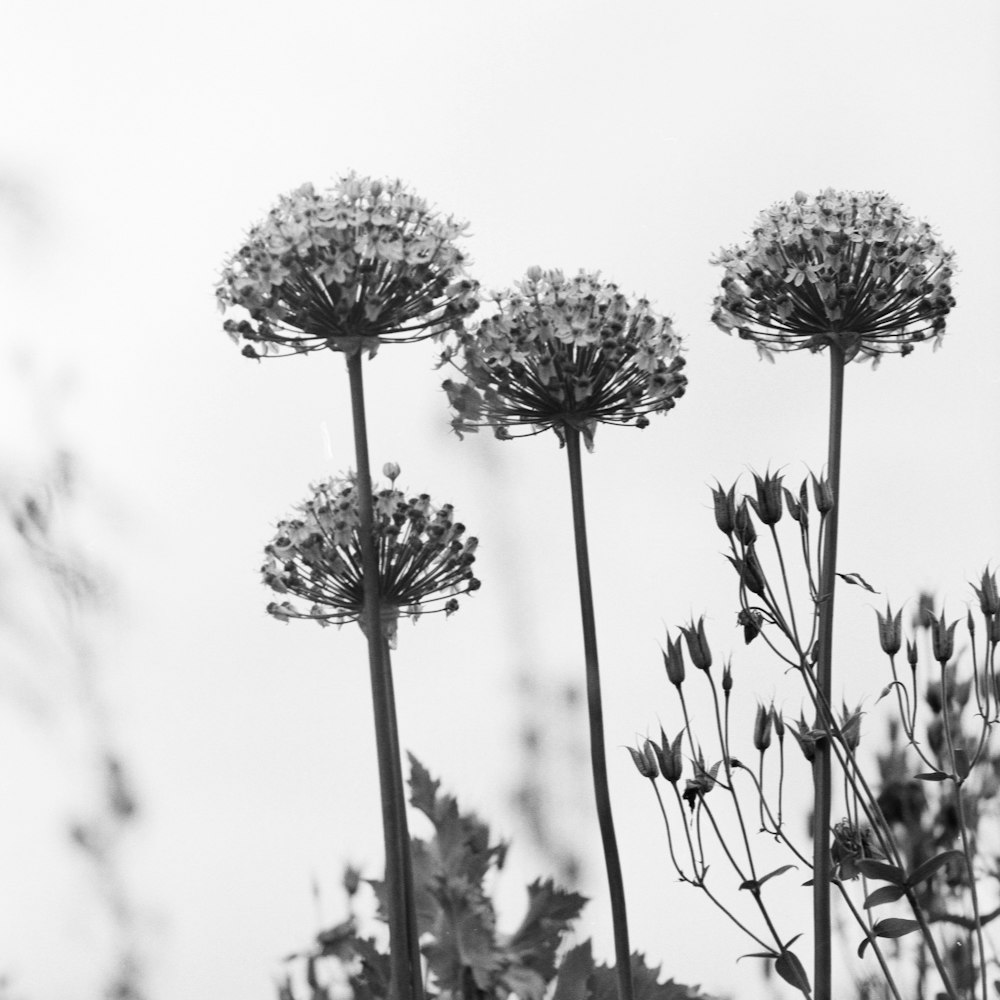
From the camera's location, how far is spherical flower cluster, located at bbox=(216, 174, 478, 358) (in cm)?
174

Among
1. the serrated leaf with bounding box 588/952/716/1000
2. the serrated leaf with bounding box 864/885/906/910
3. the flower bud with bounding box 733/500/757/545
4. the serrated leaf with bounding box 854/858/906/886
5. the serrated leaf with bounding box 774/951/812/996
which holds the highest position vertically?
the flower bud with bounding box 733/500/757/545

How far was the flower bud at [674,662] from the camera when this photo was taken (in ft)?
5.38

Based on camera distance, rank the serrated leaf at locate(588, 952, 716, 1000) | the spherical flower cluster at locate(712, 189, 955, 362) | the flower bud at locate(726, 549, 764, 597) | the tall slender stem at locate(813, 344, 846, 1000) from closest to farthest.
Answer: the flower bud at locate(726, 549, 764, 597), the tall slender stem at locate(813, 344, 846, 1000), the spherical flower cluster at locate(712, 189, 955, 362), the serrated leaf at locate(588, 952, 716, 1000)

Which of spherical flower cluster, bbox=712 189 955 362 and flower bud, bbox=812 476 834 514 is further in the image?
spherical flower cluster, bbox=712 189 955 362

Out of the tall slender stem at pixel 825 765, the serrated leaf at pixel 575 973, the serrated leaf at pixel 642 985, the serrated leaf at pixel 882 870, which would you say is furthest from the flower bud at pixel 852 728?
the serrated leaf at pixel 575 973

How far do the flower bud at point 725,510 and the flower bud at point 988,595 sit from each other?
1.03ft

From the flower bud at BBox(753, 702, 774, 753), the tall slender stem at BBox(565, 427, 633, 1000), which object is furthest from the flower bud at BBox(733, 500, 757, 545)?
the tall slender stem at BBox(565, 427, 633, 1000)

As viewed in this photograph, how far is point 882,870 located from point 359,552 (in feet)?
2.71

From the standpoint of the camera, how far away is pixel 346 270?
175cm

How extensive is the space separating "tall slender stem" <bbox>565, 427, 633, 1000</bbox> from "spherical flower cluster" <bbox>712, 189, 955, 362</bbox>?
0.39m

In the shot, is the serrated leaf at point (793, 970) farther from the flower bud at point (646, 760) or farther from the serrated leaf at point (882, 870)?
the flower bud at point (646, 760)

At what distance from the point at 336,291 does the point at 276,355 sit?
0.55ft

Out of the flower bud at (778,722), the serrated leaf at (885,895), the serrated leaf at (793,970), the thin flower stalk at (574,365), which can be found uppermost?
the thin flower stalk at (574,365)

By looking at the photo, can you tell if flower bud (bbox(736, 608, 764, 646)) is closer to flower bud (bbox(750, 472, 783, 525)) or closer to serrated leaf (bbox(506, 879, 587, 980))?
flower bud (bbox(750, 472, 783, 525))
